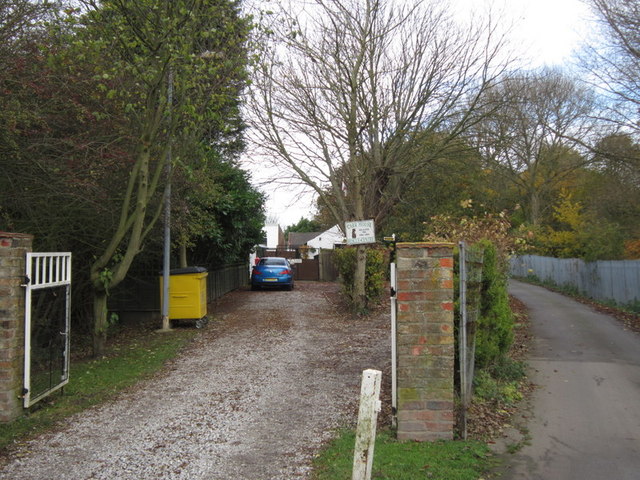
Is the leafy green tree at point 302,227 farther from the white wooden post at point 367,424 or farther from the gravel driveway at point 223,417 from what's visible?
the white wooden post at point 367,424

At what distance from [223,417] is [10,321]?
2430mm

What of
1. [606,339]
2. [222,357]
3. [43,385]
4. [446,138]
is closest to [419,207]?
[446,138]

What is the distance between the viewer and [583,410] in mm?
6559

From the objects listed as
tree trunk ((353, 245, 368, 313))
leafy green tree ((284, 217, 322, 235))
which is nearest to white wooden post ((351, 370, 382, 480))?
tree trunk ((353, 245, 368, 313))

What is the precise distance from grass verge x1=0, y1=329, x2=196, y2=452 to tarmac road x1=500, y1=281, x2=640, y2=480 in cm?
465

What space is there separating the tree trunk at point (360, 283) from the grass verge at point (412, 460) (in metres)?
9.17

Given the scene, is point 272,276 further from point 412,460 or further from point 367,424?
point 367,424

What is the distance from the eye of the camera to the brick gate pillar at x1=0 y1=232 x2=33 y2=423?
594 cm

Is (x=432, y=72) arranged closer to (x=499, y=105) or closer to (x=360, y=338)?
(x=499, y=105)

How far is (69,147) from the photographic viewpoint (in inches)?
355

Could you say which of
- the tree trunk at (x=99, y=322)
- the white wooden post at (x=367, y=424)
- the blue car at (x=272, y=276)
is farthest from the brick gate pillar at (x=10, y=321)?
the blue car at (x=272, y=276)

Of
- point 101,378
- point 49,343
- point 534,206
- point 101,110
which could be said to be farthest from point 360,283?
point 534,206

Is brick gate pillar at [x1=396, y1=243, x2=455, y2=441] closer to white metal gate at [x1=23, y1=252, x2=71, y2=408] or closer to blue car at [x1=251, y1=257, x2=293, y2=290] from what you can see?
white metal gate at [x1=23, y1=252, x2=71, y2=408]

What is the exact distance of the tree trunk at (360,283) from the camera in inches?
577
